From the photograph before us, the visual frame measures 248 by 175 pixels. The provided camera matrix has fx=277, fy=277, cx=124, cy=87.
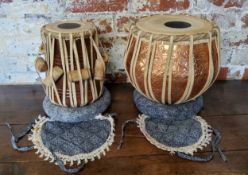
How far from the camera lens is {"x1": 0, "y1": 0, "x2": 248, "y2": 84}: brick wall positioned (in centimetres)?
96

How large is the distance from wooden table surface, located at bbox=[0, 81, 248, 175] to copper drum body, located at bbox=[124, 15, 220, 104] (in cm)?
15

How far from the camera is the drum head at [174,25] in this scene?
2.34 feet

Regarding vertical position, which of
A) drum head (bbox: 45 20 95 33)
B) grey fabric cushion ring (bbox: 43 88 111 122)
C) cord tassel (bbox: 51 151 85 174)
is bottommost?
cord tassel (bbox: 51 151 85 174)

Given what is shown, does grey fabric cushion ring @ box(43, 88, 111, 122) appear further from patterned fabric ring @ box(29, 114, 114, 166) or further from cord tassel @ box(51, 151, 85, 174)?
cord tassel @ box(51, 151, 85, 174)

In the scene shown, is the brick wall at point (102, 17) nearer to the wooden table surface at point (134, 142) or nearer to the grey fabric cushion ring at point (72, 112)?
the wooden table surface at point (134, 142)

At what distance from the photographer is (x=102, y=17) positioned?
0.98 metres

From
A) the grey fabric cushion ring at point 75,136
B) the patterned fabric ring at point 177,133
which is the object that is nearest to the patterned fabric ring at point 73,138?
the grey fabric cushion ring at point 75,136

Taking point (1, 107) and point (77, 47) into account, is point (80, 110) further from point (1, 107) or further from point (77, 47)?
point (1, 107)

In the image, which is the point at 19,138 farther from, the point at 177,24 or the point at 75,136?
the point at 177,24

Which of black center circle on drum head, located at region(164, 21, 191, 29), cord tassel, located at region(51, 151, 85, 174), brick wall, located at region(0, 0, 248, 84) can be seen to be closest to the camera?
cord tassel, located at region(51, 151, 85, 174)

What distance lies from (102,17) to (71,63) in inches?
10.8

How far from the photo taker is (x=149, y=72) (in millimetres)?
749

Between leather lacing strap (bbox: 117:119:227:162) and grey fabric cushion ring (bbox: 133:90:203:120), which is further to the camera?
grey fabric cushion ring (bbox: 133:90:203:120)

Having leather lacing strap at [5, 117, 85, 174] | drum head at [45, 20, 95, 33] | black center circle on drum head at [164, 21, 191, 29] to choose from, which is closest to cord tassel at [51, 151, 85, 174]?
leather lacing strap at [5, 117, 85, 174]
